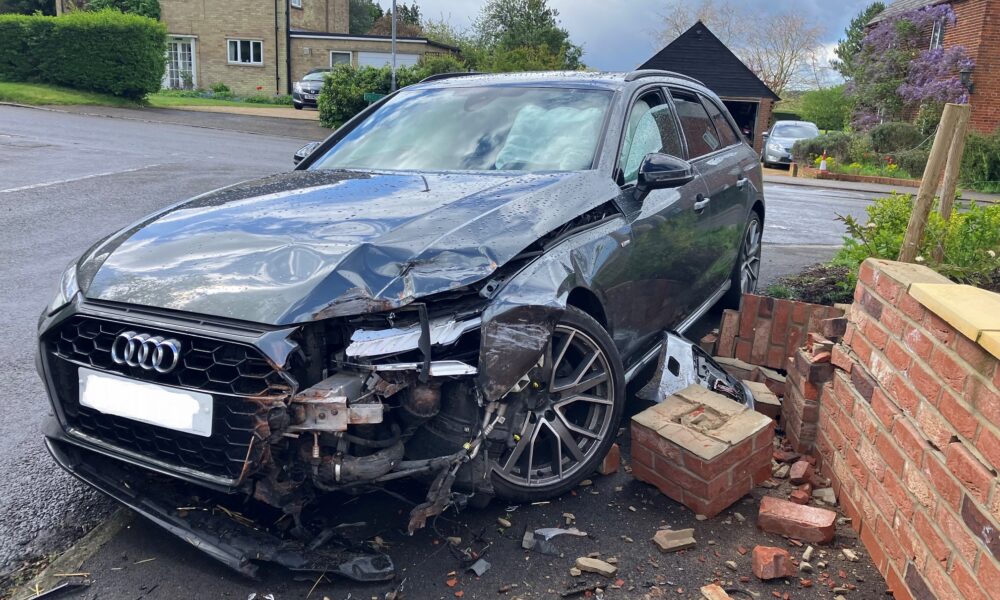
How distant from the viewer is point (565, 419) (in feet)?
10.8

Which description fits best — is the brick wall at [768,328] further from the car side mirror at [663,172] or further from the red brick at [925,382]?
the red brick at [925,382]

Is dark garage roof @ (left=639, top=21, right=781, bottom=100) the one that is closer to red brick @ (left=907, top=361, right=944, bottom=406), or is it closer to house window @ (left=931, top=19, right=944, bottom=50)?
house window @ (left=931, top=19, right=944, bottom=50)

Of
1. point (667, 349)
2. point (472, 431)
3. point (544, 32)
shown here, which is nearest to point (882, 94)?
point (544, 32)

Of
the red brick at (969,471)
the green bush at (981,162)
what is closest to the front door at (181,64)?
the green bush at (981,162)

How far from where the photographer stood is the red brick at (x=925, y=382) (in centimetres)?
263

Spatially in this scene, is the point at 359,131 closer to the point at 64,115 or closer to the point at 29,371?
the point at 29,371

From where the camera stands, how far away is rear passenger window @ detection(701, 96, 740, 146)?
569 centimetres

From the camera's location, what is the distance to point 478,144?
4.09m

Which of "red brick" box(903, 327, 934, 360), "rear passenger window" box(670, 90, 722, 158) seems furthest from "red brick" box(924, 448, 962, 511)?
"rear passenger window" box(670, 90, 722, 158)

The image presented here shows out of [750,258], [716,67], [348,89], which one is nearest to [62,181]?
[750,258]

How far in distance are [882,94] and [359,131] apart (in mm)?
27737

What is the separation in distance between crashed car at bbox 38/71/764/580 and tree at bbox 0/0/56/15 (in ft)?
147

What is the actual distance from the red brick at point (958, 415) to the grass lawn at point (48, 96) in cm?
2552

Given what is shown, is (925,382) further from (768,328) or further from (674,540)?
(768,328)
